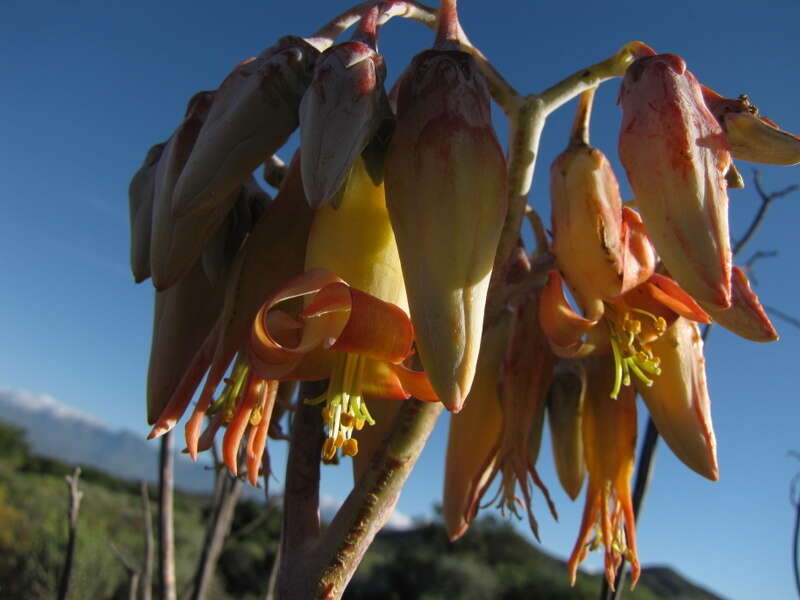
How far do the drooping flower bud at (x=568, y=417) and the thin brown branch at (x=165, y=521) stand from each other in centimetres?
55

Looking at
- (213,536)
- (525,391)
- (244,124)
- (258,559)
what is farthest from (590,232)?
(258,559)

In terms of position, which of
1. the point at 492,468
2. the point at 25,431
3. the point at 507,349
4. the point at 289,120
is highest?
the point at 289,120

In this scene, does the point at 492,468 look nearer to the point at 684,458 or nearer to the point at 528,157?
the point at 684,458

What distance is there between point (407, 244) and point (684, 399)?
15.2 inches

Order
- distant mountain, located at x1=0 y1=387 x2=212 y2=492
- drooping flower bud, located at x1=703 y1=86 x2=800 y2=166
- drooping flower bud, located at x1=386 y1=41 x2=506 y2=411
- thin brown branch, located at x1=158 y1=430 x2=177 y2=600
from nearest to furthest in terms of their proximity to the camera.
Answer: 1. drooping flower bud, located at x1=386 y1=41 x2=506 y2=411
2. drooping flower bud, located at x1=703 y1=86 x2=800 y2=166
3. thin brown branch, located at x1=158 y1=430 x2=177 y2=600
4. distant mountain, located at x1=0 y1=387 x2=212 y2=492

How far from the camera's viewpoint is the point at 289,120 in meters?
0.62

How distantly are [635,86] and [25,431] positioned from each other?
2176cm

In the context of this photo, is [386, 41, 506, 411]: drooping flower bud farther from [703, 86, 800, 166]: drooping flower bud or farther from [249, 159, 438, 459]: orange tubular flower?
[703, 86, 800, 166]: drooping flower bud

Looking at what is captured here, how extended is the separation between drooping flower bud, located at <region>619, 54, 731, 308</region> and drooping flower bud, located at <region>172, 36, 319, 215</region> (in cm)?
28

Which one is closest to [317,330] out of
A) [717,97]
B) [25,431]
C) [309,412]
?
[309,412]

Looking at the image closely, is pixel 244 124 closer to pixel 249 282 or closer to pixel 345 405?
pixel 249 282

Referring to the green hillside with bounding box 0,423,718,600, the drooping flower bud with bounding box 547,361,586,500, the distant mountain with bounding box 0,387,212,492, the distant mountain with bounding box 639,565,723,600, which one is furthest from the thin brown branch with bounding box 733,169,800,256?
the distant mountain with bounding box 0,387,212,492

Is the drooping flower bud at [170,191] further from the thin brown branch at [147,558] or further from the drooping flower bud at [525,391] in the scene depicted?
the thin brown branch at [147,558]

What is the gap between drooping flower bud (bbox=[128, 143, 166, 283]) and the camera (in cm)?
67
